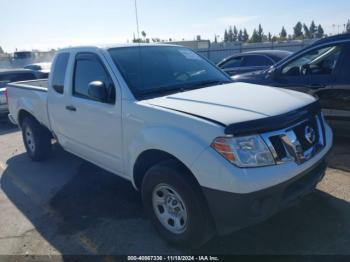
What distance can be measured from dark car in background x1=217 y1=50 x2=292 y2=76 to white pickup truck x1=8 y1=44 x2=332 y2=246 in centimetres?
528

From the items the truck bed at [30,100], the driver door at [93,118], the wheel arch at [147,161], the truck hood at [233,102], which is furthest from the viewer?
the truck bed at [30,100]

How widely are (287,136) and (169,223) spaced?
1.38m

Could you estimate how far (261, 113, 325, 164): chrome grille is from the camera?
284 cm

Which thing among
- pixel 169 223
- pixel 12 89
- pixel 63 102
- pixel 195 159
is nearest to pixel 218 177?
pixel 195 159

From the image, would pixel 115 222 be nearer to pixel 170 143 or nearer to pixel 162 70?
pixel 170 143

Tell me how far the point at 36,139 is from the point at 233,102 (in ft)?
13.6

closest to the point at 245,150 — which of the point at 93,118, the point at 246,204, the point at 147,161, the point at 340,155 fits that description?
the point at 246,204

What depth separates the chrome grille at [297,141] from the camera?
284 cm

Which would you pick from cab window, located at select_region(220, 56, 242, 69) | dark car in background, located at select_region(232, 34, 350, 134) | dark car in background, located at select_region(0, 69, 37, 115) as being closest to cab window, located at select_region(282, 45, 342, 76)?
dark car in background, located at select_region(232, 34, 350, 134)

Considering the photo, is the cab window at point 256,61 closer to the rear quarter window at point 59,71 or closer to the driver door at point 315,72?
the driver door at point 315,72

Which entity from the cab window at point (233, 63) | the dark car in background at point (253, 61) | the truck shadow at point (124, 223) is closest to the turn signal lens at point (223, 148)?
the truck shadow at point (124, 223)

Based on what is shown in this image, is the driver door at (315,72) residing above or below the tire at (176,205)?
above

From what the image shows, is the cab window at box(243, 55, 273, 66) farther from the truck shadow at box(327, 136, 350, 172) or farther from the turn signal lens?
the turn signal lens

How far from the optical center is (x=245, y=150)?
275 centimetres
